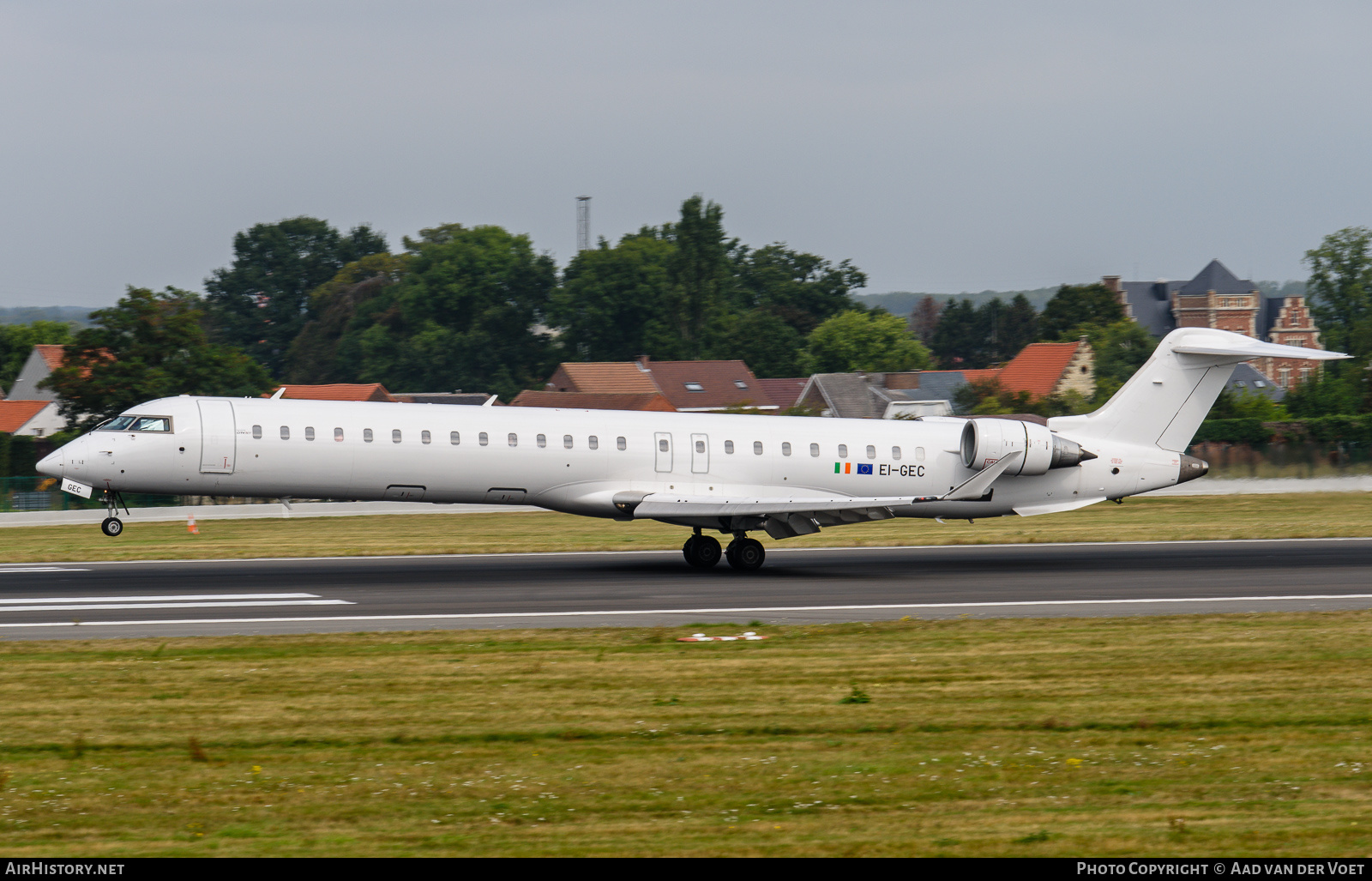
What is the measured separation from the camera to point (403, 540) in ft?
103

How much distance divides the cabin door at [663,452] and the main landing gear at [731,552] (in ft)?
5.39

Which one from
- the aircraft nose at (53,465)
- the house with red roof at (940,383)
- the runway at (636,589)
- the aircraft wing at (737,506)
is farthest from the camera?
the house with red roof at (940,383)

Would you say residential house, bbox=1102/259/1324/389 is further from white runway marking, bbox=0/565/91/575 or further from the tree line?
white runway marking, bbox=0/565/91/575

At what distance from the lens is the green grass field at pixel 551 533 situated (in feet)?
94.6

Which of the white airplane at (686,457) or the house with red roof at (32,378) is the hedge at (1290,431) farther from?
the house with red roof at (32,378)

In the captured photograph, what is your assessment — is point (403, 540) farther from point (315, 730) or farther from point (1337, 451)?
point (1337, 451)

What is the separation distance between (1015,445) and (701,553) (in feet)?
21.2

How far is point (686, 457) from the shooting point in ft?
80.5

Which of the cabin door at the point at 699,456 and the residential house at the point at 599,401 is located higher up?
the residential house at the point at 599,401

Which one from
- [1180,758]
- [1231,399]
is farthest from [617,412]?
[1231,399]

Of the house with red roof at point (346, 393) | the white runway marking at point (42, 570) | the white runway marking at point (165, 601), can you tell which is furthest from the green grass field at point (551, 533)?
the house with red roof at point (346, 393)

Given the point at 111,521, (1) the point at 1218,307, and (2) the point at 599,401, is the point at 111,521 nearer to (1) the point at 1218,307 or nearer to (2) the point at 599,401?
(2) the point at 599,401

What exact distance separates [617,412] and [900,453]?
18.5ft

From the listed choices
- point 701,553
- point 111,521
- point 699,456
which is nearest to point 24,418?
point 111,521
